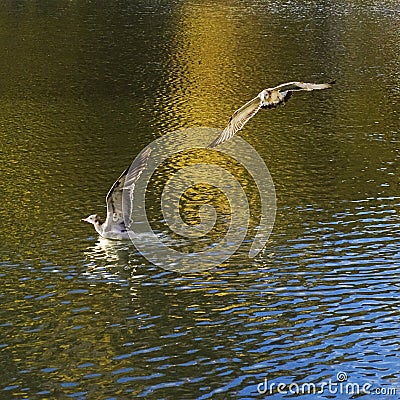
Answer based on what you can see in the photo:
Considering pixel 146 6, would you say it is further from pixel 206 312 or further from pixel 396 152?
pixel 206 312

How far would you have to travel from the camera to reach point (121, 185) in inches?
748

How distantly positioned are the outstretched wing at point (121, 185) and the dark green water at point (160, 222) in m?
0.75

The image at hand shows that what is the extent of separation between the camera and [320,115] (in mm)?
33844

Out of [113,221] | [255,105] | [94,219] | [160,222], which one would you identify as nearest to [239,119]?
[255,105]

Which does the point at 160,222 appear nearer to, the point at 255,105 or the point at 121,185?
the point at 121,185

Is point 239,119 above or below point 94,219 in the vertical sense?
above

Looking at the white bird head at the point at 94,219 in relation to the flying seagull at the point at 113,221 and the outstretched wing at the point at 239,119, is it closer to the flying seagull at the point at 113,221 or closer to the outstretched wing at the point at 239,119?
the flying seagull at the point at 113,221

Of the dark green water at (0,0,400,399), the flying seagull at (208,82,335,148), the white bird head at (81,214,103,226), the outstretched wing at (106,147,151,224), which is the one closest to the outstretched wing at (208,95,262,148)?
the flying seagull at (208,82,335,148)

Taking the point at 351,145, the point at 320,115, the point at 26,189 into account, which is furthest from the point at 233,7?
the point at 26,189

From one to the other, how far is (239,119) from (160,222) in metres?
5.80

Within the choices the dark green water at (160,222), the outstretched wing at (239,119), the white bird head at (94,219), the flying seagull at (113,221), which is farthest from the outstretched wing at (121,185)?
the outstretched wing at (239,119)

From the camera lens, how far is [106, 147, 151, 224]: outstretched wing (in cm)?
1856

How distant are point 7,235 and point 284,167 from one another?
376 inches

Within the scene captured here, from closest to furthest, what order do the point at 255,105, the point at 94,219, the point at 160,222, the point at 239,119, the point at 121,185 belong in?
the point at 239,119, the point at 255,105, the point at 121,185, the point at 94,219, the point at 160,222
